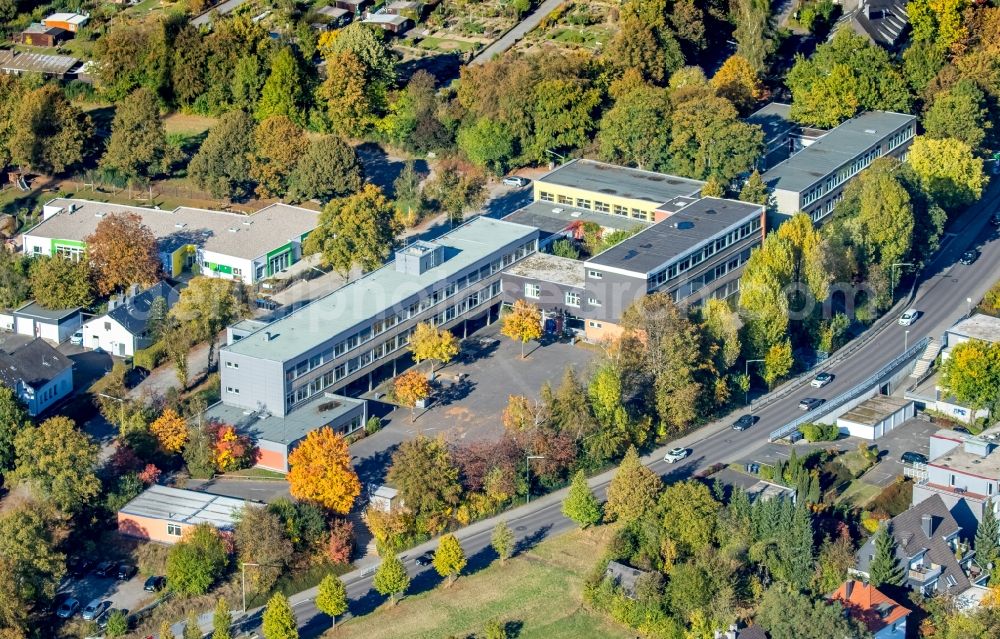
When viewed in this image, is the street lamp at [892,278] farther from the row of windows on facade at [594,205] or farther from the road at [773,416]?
the row of windows on facade at [594,205]

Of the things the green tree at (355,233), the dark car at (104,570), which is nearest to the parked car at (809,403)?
the green tree at (355,233)

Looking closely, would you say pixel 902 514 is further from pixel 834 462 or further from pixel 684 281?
pixel 684 281

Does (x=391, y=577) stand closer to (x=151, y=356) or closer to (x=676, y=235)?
(x=151, y=356)

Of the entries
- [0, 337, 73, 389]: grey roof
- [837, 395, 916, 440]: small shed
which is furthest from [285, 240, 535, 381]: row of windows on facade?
[837, 395, 916, 440]: small shed

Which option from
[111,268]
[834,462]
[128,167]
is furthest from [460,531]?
[128,167]

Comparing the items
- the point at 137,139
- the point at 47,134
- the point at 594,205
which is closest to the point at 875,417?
the point at 594,205

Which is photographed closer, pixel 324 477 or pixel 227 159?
pixel 324 477
